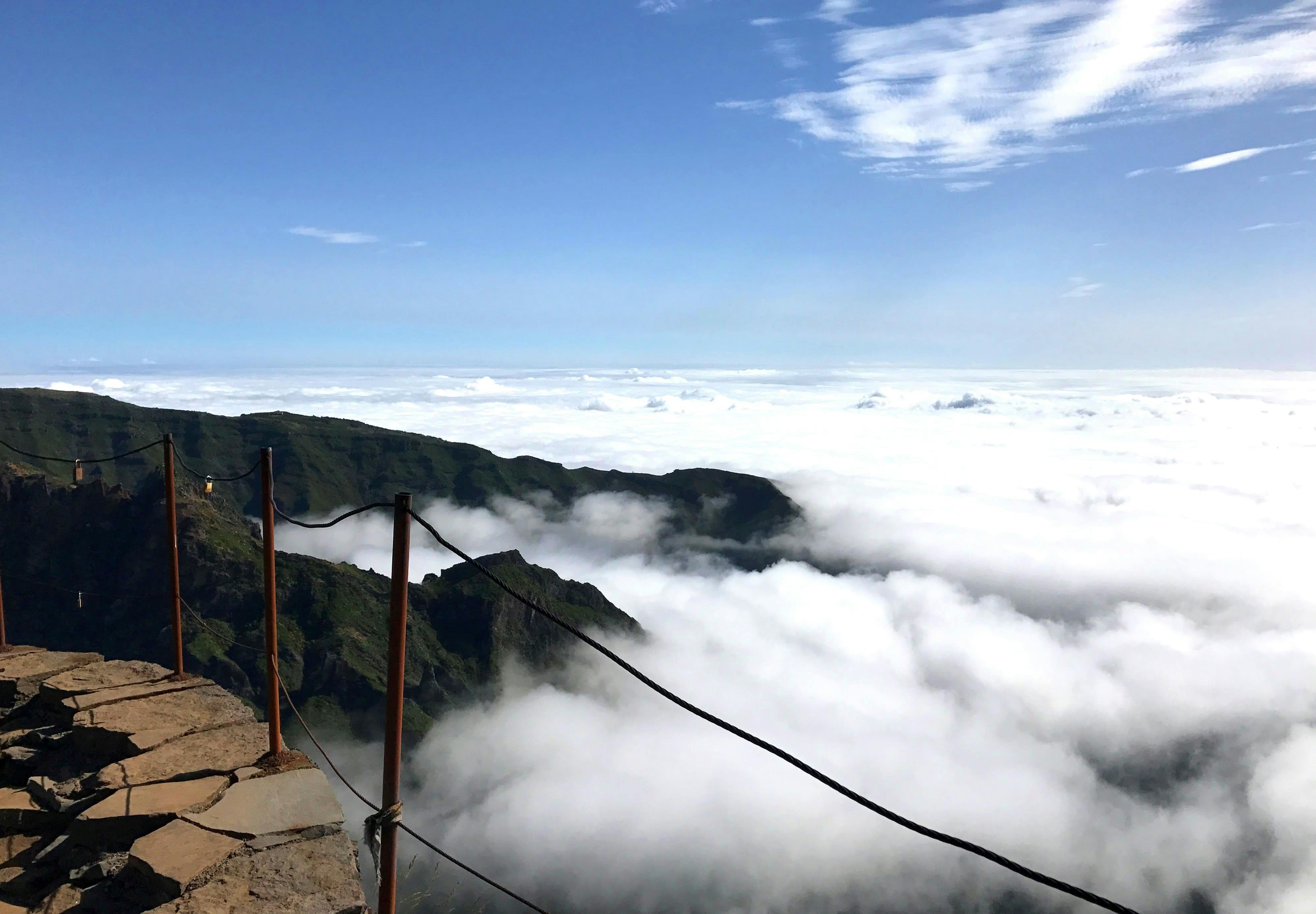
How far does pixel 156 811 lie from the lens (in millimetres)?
6137

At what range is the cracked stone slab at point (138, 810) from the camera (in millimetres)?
5980

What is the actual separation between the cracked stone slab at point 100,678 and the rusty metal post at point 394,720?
18.5 ft

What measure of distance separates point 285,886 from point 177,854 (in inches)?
35.5

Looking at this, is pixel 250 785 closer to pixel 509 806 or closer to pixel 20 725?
pixel 20 725

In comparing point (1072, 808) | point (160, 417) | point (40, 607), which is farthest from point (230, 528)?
point (1072, 808)

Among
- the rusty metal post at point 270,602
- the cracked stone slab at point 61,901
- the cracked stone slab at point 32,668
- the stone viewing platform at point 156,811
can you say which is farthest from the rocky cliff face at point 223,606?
the cracked stone slab at point 61,901

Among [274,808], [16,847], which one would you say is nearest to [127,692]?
[16,847]

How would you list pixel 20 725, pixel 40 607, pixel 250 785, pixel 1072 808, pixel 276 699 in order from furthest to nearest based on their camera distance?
pixel 1072 808 < pixel 40 607 < pixel 20 725 < pixel 276 699 < pixel 250 785

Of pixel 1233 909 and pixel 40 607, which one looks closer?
pixel 40 607

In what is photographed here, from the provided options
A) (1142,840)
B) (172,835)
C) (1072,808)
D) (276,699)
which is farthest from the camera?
(1072,808)

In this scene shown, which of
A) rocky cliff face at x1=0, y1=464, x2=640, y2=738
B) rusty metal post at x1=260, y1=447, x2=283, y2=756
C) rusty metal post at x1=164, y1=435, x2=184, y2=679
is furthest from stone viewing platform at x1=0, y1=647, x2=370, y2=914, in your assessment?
rocky cliff face at x1=0, y1=464, x2=640, y2=738

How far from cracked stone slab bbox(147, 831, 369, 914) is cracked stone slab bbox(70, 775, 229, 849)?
3.19 ft

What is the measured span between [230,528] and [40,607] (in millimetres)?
28044

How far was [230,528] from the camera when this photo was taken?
130 meters
